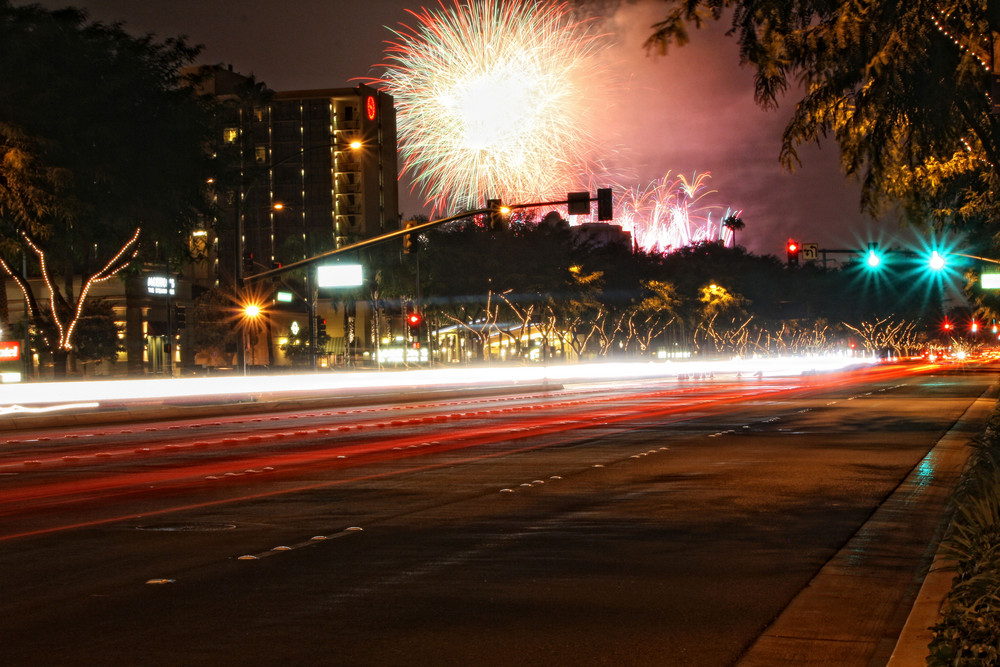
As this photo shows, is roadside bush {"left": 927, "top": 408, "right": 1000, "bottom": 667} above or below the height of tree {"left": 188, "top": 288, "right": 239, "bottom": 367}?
below

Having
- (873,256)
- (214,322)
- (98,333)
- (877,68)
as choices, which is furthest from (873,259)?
(214,322)

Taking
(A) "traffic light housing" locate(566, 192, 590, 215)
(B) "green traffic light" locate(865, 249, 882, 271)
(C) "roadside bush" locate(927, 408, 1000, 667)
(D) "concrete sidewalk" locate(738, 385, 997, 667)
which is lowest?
(D) "concrete sidewalk" locate(738, 385, 997, 667)

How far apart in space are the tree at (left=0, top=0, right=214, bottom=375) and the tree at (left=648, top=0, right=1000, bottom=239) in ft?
95.0

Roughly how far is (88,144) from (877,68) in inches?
1288

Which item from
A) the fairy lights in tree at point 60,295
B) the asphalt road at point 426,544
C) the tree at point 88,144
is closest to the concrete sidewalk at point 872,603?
the asphalt road at point 426,544

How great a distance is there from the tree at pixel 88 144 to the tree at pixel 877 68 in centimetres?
2895

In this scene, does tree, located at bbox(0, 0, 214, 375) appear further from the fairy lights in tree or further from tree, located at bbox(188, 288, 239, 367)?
tree, located at bbox(188, 288, 239, 367)

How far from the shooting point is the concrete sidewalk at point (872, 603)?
20.8 ft

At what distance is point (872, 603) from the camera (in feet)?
25.3

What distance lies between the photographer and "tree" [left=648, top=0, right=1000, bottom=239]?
12266mm

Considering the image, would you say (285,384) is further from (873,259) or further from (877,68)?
(877,68)

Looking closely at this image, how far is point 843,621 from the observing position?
7203mm

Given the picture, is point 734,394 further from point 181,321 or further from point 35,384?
point 35,384

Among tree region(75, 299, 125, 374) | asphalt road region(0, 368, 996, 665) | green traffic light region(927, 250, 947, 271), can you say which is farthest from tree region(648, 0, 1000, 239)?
tree region(75, 299, 125, 374)
